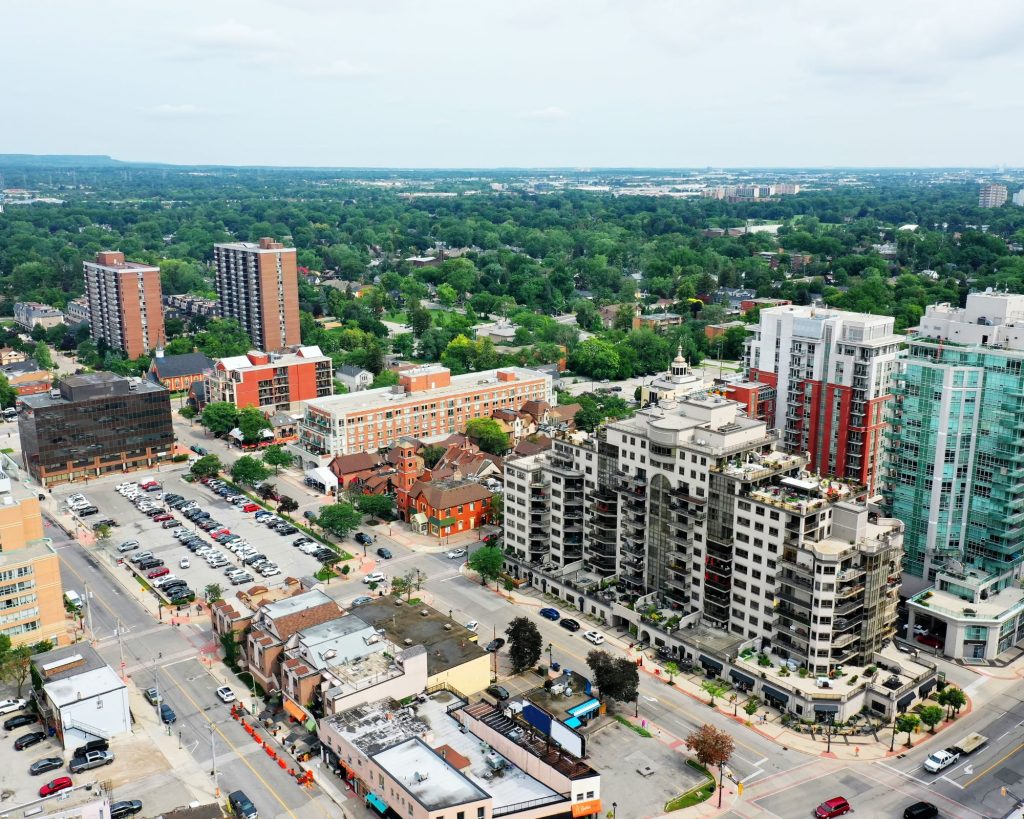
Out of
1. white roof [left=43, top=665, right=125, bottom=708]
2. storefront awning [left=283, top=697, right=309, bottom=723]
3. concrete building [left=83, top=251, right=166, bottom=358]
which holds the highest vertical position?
concrete building [left=83, top=251, right=166, bottom=358]

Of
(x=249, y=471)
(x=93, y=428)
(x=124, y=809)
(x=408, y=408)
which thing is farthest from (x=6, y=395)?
(x=124, y=809)

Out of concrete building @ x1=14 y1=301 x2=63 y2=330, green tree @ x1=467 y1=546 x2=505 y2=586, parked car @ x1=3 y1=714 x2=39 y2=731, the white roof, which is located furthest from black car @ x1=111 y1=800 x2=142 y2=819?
concrete building @ x1=14 y1=301 x2=63 y2=330

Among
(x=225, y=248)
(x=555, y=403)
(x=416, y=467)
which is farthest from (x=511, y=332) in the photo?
(x=416, y=467)

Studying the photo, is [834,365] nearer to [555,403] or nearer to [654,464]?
[654,464]

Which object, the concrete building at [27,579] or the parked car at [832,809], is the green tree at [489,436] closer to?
the concrete building at [27,579]

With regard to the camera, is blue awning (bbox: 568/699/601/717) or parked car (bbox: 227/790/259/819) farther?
blue awning (bbox: 568/699/601/717)

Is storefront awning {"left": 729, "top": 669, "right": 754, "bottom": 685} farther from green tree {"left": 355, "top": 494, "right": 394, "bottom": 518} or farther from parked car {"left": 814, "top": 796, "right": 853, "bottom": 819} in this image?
green tree {"left": 355, "top": 494, "right": 394, "bottom": 518}

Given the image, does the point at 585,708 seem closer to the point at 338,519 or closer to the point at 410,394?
the point at 338,519
